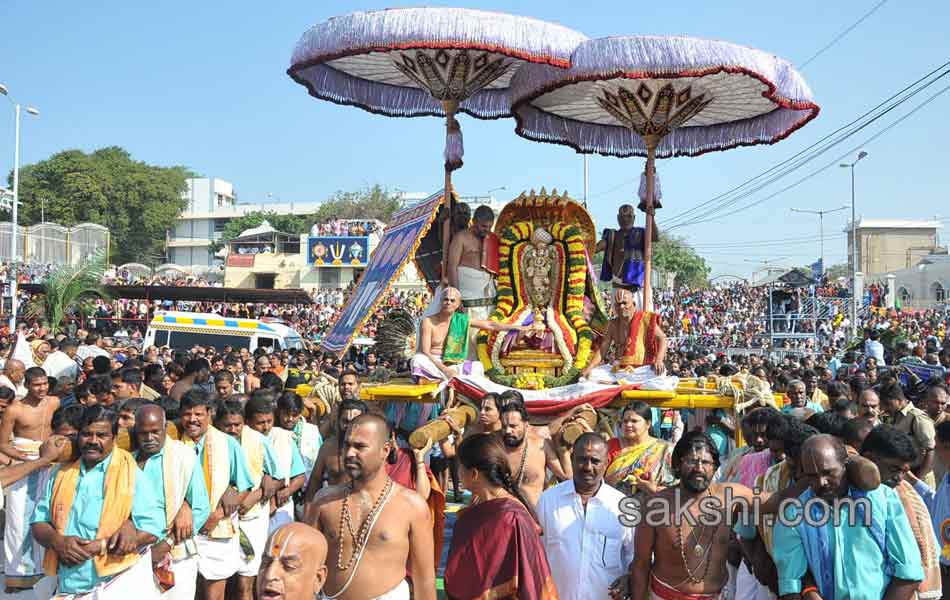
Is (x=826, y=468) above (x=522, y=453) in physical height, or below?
above

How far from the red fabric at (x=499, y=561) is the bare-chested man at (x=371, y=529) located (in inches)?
7.7

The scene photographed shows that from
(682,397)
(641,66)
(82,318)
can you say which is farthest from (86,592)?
(82,318)

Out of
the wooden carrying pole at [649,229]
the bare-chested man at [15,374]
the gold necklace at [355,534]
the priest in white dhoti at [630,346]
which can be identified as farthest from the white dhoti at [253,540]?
the wooden carrying pole at [649,229]

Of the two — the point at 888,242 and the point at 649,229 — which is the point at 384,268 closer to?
the point at 649,229

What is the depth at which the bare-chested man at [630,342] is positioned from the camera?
8758 mm

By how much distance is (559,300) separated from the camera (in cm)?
994

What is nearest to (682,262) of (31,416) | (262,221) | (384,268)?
(262,221)

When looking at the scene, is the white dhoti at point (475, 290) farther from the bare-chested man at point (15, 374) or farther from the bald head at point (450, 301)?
the bare-chested man at point (15, 374)

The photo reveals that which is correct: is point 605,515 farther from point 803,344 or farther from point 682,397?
point 803,344

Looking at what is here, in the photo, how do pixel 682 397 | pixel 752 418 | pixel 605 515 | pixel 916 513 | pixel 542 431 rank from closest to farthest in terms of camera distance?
pixel 916 513 → pixel 605 515 → pixel 752 418 → pixel 542 431 → pixel 682 397

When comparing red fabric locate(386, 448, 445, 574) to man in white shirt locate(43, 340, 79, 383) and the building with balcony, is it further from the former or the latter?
the building with balcony

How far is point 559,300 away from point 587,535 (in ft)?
18.0

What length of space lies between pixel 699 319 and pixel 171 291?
16.3 m

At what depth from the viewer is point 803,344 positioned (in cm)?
2234
